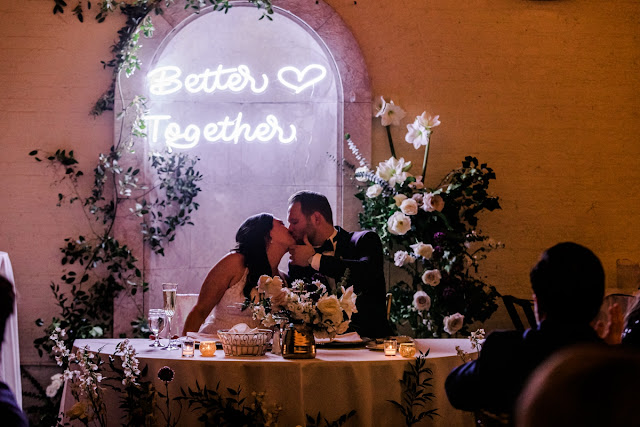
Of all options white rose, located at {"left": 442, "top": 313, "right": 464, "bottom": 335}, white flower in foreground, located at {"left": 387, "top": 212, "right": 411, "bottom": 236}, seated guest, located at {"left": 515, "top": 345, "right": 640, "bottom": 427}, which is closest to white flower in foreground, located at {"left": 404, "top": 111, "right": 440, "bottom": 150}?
white flower in foreground, located at {"left": 387, "top": 212, "right": 411, "bottom": 236}

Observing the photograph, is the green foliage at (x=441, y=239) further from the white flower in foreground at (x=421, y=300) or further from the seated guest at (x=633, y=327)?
the seated guest at (x=633, y=327)

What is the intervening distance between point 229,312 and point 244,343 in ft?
3.12

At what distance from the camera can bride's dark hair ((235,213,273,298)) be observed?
13.9ft

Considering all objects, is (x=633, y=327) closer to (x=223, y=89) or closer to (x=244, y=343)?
(x=244, y=343)

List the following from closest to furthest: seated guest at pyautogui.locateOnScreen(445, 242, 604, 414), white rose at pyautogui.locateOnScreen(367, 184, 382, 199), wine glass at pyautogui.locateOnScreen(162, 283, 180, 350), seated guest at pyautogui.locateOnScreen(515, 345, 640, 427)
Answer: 1. seated guest at pyautogui.locateOnScreen(515, 345, 640, 427)
2. seated guest at pyautogui.locateOnScreen(445, 242, 604, 414)
3. wine glass at pyautogui.locateOnScreen(162, 283, 180, 350)
4. white rose at pyautogui.locateOnScreen(367, 184, 382, 199)

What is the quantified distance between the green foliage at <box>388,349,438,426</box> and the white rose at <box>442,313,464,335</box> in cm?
170

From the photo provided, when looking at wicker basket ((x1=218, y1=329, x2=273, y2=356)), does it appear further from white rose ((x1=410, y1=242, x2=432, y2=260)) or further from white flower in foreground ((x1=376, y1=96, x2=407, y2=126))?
white flower in foreground ((x1=376, y1=96, x2=407, y2=126))

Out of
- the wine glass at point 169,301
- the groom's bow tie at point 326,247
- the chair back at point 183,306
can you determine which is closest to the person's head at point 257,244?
the groom's bow tie at point 326,247

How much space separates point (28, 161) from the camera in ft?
17.5

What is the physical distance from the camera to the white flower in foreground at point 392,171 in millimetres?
4965

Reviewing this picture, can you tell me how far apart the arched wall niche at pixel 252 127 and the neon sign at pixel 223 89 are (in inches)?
0.8

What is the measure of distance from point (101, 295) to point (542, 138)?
3.64 m

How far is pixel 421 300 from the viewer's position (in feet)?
16.2

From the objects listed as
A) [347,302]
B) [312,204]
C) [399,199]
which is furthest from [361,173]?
[347,302]
